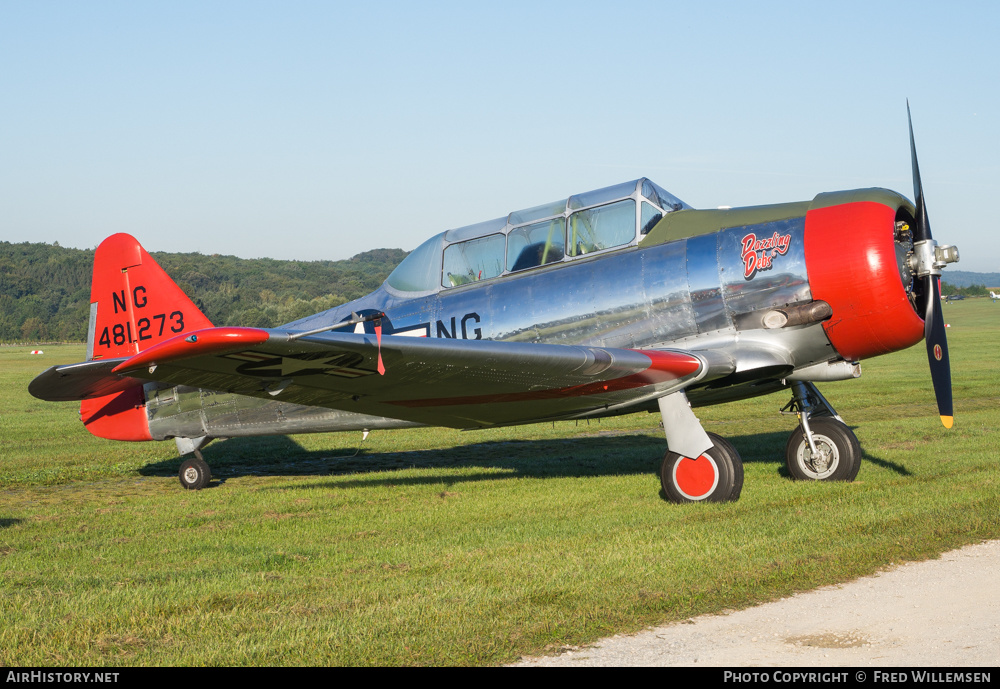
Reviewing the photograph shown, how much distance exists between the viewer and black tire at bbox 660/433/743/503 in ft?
25.0

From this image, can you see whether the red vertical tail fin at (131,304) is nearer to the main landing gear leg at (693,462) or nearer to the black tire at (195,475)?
the black tire at (195,475)

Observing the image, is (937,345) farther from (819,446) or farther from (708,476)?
(708,476)

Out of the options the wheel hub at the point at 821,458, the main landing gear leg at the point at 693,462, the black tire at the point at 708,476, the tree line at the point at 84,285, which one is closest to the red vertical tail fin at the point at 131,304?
the main landing gear leg at the point at 693,462

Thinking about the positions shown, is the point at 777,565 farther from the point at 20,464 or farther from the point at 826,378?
the point at 20,464

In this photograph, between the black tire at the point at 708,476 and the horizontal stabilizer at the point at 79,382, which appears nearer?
the horizontal stabilizer at the point at 79,382

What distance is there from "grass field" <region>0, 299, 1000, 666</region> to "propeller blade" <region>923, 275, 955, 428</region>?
76 centimetres

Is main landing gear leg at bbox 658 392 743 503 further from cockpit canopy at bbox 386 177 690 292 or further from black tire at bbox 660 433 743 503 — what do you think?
cockpit canopy at bbox 386 177 690 292

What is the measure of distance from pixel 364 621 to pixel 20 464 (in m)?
10.1

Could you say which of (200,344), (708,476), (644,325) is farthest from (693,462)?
(200,344)

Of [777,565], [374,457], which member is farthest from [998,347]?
[777,565]

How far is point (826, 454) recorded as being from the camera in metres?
8.85

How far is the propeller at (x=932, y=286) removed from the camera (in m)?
7.69

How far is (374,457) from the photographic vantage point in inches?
500

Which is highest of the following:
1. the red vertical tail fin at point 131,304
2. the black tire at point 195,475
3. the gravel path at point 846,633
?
the red vertical tail fin at point 131,304
